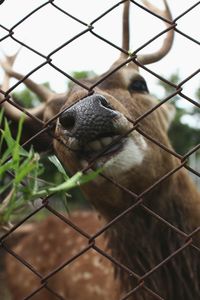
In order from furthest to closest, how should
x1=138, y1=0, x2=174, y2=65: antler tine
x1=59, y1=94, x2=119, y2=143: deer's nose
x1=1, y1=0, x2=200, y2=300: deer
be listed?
x1=138, y1=0, x2=174, y2=65: antler tine, x1=1, y1=0, x2=200, y2=300: deer, x1=59, y1=94, x2=119, y2=143: deer's nose

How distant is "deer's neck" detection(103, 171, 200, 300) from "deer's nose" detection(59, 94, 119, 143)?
0.92m

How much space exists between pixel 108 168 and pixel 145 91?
3.49 ft

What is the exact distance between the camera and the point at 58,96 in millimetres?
4148

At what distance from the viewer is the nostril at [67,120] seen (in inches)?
112

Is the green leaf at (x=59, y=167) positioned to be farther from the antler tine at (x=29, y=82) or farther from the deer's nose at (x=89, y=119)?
the antler tine at (x=29, y=82)

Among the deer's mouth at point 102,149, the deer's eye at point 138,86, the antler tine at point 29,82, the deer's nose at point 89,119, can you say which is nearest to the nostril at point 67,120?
the deer's nose at point 89,119


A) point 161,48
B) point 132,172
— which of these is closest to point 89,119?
point 132,172

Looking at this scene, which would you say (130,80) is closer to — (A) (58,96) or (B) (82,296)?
(A) (58,96)

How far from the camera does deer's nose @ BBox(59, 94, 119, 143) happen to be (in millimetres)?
2787

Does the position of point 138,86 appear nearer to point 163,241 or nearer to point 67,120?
point 163,241

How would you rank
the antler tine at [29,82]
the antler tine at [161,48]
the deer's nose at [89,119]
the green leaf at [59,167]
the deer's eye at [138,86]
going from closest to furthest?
the green leaf at [59,167] → the deer's nose at [89,119] → the deer's eye at [138,86] → the antler tine at [161,48] → the antler tine at [29,82]

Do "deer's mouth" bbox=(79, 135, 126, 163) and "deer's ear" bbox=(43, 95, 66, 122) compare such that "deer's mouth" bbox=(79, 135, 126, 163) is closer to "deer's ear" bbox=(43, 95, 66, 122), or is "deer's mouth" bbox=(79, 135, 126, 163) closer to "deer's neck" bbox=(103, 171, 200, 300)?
"deer's neck" bbox=(103, 171, 200, 300)

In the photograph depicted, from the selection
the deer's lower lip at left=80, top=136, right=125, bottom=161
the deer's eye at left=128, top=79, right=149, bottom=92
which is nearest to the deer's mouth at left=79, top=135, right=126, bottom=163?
the deer's lower lip at left=80, top=136, right=125, bottom=161

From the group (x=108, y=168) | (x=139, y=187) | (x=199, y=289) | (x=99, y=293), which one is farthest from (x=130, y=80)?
(x=99, y=293)
